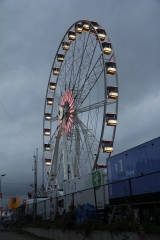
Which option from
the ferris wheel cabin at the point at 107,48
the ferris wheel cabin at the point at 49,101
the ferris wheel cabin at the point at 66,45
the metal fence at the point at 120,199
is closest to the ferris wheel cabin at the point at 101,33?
the ferris wheel cabin at the point at 107,48

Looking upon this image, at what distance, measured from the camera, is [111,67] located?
25312 mm

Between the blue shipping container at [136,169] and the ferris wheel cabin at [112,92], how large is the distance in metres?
8.37

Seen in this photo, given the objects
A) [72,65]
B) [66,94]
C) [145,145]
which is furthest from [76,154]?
[145,145]

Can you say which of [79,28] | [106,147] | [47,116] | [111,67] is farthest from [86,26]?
[106,147]

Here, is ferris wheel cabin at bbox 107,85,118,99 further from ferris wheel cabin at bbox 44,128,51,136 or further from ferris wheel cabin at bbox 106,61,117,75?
ferris wheel cabin at bbox 44,128,51,136

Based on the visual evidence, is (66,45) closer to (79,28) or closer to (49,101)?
(79,28)

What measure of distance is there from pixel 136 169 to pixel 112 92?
10.9 m

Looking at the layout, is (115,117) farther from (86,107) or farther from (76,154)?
(76,154)

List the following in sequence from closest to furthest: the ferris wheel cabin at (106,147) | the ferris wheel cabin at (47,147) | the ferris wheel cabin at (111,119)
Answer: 1. the ferris wheel cabin at (106,147)
2. the ferris wheel cabin at (111,119)
3. the ferris wheel cabin at (47,147)

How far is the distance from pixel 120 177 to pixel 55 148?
53.7 feet

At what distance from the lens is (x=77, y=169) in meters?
27.7

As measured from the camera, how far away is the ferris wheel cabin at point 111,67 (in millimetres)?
25125

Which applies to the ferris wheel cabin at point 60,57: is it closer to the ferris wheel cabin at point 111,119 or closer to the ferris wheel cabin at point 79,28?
the ferris wheel cabin at point 79,28

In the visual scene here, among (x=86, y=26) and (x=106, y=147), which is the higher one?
(x=86, y=26)
